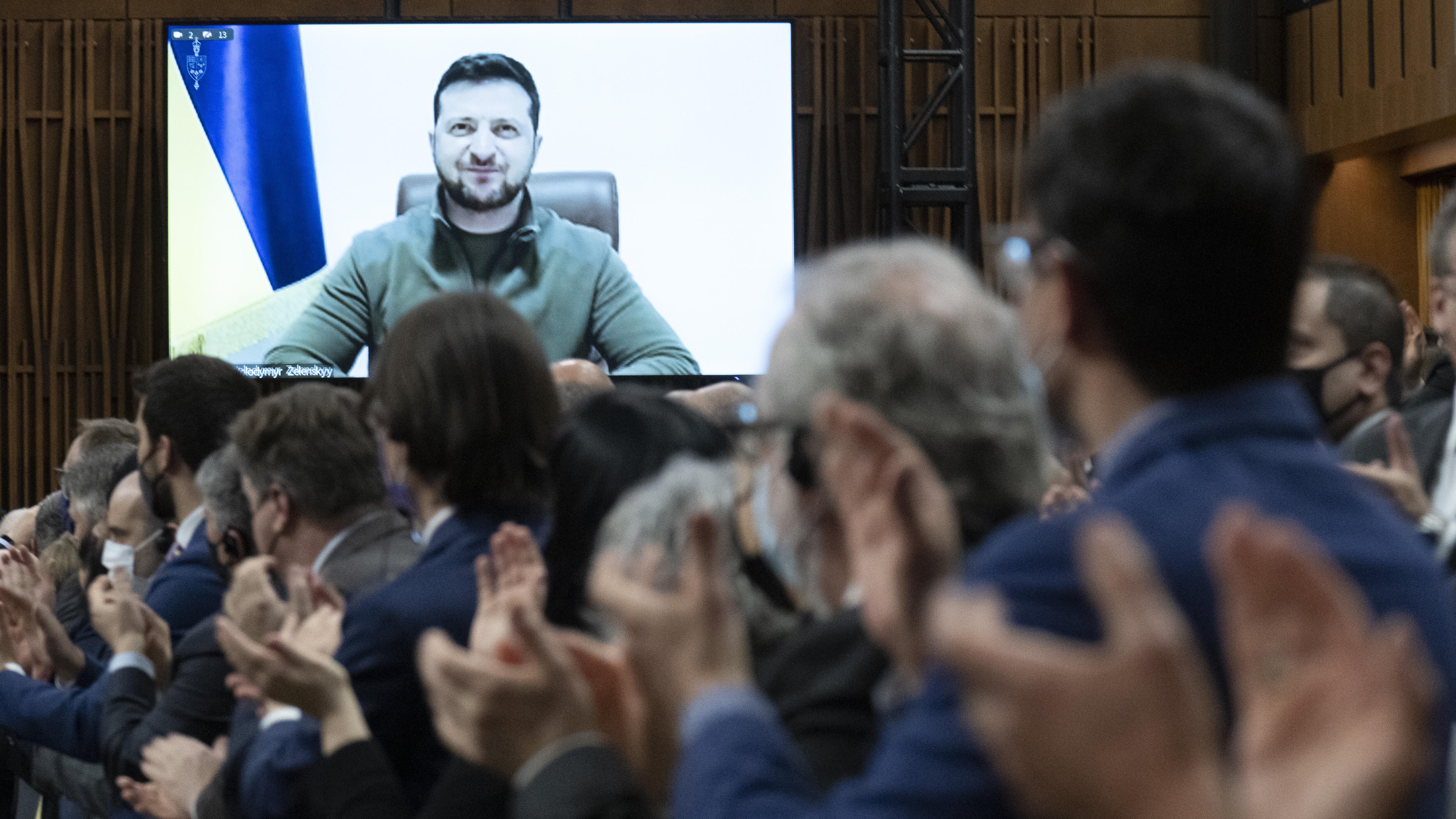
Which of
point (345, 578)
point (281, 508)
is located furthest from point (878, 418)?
point (281, 508)

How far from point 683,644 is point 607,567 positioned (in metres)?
0.08

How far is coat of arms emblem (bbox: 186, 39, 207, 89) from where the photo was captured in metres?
6.79

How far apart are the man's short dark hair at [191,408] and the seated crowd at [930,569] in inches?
34.4

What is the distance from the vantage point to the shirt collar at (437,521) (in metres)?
1.78

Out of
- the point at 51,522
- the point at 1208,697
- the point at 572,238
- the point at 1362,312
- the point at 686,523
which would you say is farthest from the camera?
the point at 572,238

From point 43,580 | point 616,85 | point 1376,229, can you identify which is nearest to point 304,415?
point 43,580

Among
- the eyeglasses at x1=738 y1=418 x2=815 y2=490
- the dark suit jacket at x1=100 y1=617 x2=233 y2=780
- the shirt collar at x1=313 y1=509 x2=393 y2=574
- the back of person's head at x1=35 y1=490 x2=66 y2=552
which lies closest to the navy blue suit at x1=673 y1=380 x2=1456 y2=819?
the eyeglasses at x1=738 y1=418 x2=815 y2=490

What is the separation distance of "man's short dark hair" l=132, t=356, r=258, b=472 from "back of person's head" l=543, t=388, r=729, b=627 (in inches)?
57.0

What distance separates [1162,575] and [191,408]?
230cm

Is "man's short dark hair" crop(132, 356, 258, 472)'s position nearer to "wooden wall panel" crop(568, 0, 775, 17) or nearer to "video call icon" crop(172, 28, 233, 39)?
"video call icon" crop(172, 28, 233, 39)

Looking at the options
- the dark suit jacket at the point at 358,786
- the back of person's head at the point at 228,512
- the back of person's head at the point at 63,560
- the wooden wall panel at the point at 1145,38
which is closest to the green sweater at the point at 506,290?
the back of person's head at the point at 63,560

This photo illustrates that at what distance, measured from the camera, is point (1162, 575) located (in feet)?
2.71

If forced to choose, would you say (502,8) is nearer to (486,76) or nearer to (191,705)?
(486,76)

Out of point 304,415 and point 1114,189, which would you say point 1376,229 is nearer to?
point 304,415
